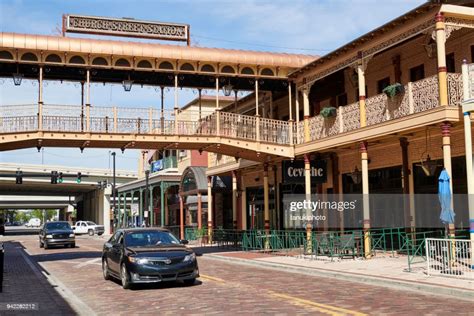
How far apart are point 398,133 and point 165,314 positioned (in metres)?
11.6

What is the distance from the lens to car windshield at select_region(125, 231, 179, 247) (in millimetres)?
14766

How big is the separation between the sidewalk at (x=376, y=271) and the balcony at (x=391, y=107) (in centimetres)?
479

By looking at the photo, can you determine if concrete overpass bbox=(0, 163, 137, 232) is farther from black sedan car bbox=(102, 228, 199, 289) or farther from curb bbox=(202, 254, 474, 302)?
black sedan car bbox=(102, 228, 199, 289)

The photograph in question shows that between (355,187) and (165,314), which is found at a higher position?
(355,187)

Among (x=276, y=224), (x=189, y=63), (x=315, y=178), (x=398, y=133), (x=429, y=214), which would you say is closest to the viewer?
(x=398, y=133)

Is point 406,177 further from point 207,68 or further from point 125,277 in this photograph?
point 125,277

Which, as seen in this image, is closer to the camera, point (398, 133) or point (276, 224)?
point (398, 133)

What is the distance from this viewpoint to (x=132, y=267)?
13508mm

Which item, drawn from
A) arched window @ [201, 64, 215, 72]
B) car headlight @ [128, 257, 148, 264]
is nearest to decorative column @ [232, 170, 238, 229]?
arched window @ [201, 64, 215, 72]

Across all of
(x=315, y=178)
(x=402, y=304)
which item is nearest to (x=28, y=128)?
(x=315, y=178)

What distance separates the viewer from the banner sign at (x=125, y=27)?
22.3 m

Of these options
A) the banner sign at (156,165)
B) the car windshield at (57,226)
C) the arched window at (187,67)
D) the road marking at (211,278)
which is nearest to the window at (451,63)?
the arched window at (187,67)

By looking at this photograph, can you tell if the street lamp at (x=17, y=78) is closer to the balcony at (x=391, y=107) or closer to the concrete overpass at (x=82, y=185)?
the balcony at (x=391, y=107)

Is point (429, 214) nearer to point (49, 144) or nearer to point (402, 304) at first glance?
point (402, 304)
